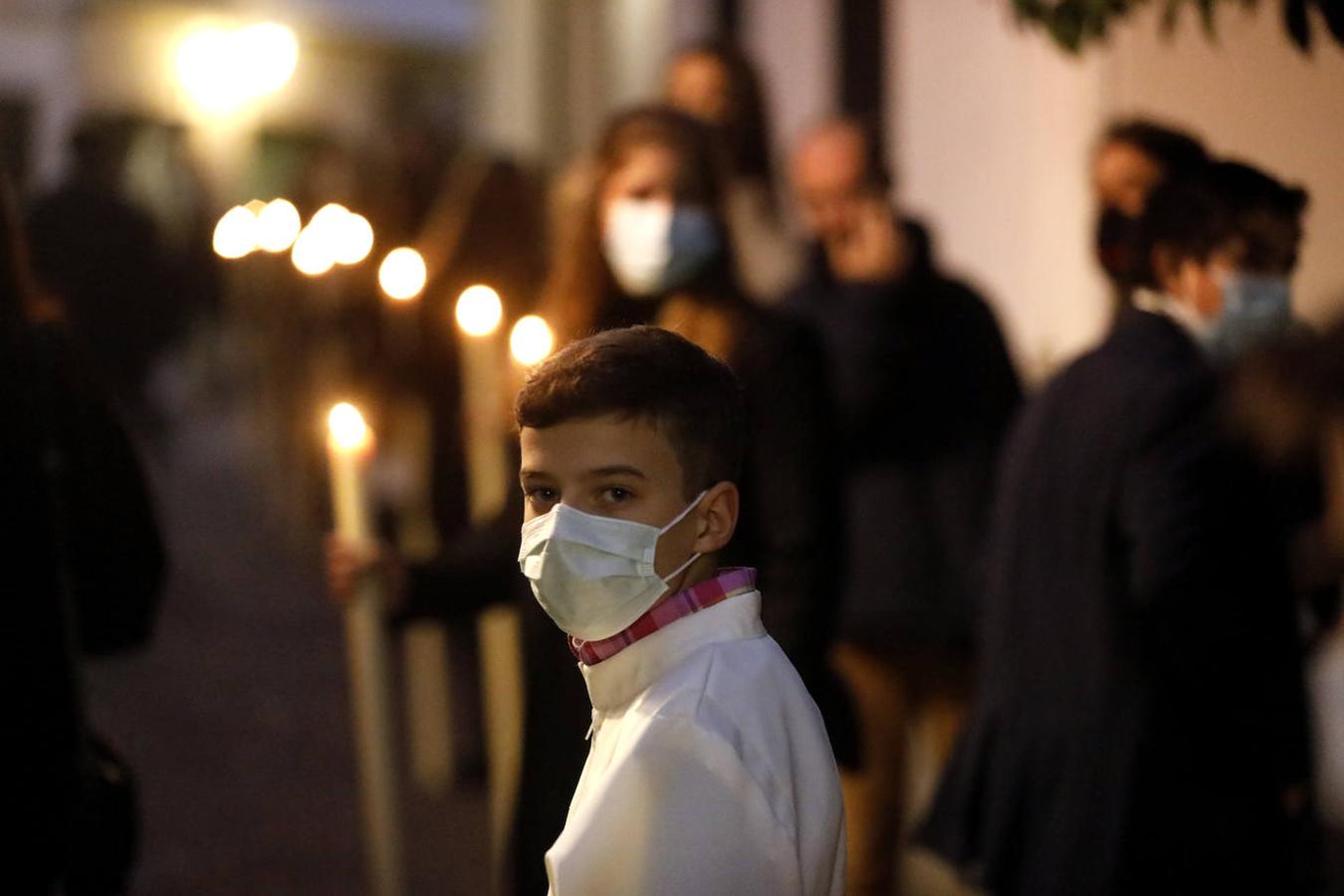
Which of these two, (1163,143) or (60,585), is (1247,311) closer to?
(1163,143)

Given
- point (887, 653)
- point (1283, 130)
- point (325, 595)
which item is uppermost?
point (1283, 130)

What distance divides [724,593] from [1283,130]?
89.6 inches

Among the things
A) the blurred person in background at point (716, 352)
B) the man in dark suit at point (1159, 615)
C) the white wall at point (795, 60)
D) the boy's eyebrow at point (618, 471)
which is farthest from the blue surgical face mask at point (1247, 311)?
the white wall at point (795, 60)

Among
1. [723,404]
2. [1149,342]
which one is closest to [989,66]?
[1149,342]

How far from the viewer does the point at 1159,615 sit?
344cm

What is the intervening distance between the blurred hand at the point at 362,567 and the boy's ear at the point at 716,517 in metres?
1.58

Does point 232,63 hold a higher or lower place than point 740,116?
higher

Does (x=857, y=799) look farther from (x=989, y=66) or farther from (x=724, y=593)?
(x=989, y=66)

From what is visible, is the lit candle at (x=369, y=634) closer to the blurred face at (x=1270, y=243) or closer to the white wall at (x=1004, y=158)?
the blurred face at (x=1270, y=243)

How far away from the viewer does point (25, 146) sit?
22266 mm

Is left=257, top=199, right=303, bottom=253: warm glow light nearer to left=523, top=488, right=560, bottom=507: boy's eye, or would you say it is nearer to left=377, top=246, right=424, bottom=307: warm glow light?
left=377, top=246, right=424, bottom=307: warm glow light

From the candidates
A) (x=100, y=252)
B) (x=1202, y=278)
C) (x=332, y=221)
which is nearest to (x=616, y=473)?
(x=1202, y=278)

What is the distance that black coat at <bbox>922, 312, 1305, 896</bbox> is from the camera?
3.39 meters

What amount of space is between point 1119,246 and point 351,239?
139cm
